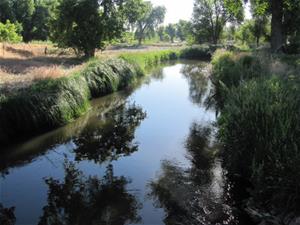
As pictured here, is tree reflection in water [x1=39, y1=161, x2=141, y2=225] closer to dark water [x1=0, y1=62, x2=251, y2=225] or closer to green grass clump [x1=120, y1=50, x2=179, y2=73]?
dark water [x1=0, y1=62, x2=251, y2=225]

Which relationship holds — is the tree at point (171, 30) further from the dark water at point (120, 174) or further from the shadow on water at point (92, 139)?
the dark water at point (120, 174)

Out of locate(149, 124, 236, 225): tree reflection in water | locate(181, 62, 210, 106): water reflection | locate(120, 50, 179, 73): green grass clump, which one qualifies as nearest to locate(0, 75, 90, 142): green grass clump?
locate(149, 124, 236, 225): tree reflection in water

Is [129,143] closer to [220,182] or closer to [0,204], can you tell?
[220,182]

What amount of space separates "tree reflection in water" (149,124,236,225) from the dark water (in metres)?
0.02

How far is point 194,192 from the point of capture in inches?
293

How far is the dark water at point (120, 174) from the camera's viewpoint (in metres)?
6.62

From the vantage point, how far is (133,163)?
932 cm

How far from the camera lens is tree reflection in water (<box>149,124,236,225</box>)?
646 centimetres

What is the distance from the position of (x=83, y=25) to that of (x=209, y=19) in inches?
1581

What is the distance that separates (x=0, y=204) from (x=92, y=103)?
9474mm

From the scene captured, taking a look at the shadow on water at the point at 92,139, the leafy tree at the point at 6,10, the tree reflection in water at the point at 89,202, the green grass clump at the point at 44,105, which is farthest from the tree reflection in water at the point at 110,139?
the leafy tree at the point at 6,10

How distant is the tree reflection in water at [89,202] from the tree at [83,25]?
17629 millimetres

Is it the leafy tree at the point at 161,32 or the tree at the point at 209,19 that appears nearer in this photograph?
the tree at the point at 209,19

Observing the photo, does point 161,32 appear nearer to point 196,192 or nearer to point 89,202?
point 196,192
